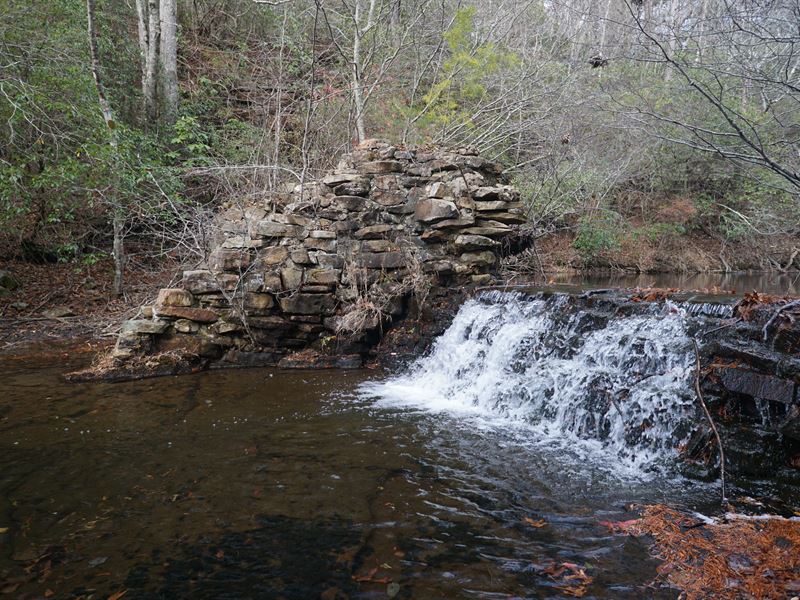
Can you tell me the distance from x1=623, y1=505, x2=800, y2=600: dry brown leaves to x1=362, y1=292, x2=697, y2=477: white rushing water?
92cm

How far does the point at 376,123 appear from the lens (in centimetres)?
1265

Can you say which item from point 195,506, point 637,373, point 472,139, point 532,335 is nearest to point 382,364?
point 532,335

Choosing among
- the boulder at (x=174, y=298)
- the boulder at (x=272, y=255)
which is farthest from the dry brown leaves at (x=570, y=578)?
the boulder at (x=174, y=298)

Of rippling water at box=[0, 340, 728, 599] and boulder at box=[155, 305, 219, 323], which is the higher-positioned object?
boulder at box=[155, 305, 219, 323]

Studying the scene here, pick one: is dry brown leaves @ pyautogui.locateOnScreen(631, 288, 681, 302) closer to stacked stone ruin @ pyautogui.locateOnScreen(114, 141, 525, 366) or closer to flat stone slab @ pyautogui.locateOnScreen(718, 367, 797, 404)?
flat stone slab @ pyautogui.locateOnScreen(718, 367, 797, 404)

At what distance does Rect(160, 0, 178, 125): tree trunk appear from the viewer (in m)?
11.7

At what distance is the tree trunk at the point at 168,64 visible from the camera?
38.5 ft

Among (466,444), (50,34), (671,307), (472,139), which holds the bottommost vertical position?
(466,444)

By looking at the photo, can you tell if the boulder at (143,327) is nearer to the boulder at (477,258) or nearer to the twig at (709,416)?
the boulder at (477,258)

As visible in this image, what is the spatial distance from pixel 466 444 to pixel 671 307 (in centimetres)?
275

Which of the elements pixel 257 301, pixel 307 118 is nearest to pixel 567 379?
pixel 257 301

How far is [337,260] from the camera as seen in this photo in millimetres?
7746

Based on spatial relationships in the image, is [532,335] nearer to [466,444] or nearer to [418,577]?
[466,444]

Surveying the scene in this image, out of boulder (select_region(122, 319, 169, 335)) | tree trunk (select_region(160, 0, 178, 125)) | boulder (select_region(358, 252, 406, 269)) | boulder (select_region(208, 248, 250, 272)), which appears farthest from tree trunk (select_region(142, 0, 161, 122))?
boulder (select_region(358, 252, 406, 269))
